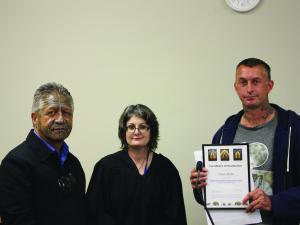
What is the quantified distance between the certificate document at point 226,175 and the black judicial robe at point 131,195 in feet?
1.77

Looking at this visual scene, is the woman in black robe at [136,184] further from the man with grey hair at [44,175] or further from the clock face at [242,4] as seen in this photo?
the clock face at [242,4]

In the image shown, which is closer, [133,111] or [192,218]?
[133,111]

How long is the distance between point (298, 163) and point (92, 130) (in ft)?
5.55

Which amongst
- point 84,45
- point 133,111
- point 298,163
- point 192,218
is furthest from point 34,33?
point 298,163

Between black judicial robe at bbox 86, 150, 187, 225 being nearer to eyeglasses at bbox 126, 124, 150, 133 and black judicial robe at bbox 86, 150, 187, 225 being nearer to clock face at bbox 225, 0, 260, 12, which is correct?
eyeglasses at bbox 126, 124, 150, 133

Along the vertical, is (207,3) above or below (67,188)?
above

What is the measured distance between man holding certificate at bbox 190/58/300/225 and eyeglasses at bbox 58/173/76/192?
0.61 m

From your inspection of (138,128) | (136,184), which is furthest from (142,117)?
(136,184)

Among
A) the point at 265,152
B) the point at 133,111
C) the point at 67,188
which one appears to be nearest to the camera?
the point at 67,188

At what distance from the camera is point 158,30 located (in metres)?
2.87

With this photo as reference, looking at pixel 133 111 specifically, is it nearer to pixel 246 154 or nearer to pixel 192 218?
pixel 246 154

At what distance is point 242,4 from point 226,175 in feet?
5.45

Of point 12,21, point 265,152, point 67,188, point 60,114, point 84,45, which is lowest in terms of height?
point 67,188

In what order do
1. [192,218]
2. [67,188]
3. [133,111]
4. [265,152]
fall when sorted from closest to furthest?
[67,188] < [265,152] < [133,111] < [192,218]
